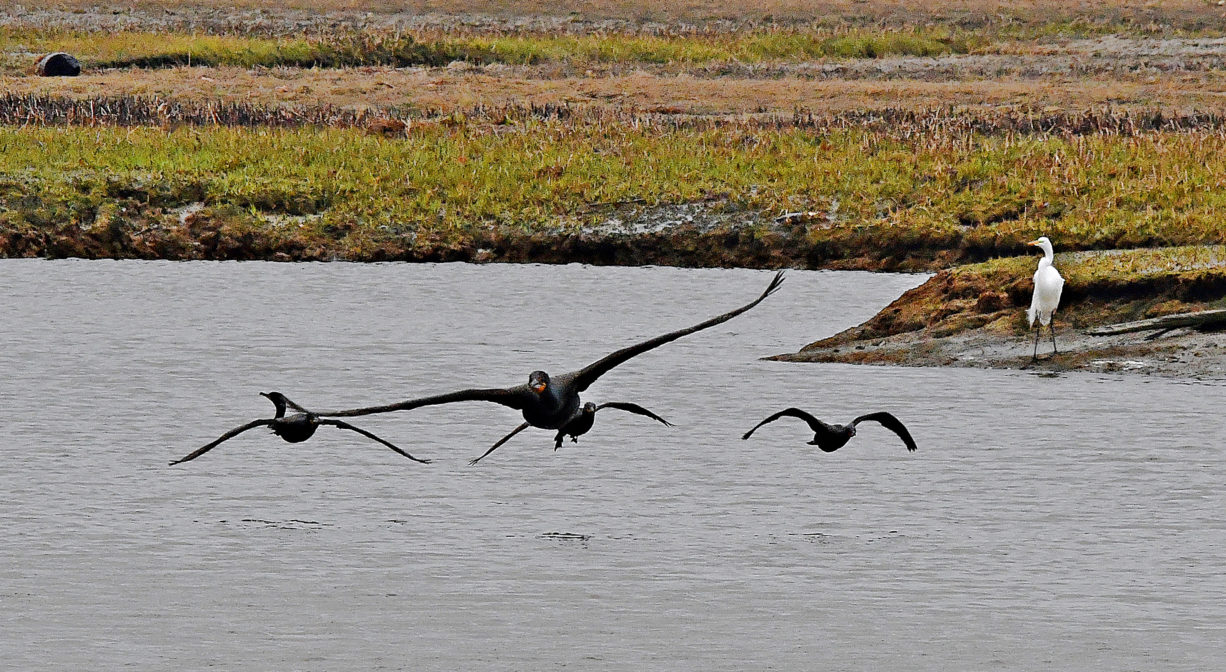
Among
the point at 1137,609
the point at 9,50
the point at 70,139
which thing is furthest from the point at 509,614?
the point at 9,50

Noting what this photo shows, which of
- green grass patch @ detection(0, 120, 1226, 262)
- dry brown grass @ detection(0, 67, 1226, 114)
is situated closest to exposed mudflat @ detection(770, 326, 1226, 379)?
green grass patch @ detection(0, 120, 1226, 262)

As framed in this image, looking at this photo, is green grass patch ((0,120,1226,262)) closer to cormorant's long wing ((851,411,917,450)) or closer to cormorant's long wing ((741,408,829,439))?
cormorant's long wing ((851,411,917,450))

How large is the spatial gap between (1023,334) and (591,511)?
7440mm

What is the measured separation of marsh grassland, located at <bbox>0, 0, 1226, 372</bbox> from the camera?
88.4ft

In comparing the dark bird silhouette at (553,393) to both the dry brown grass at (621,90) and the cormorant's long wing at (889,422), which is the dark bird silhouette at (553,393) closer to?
the cormorant's long wing at (889,422)

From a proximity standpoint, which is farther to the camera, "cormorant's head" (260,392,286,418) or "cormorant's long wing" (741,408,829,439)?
"cormorant's long wing" (741,408,829,439)

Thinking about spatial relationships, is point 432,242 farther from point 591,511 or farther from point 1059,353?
point 591,511

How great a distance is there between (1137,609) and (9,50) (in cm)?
4594

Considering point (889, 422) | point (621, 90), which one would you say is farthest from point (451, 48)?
point (889, 422)

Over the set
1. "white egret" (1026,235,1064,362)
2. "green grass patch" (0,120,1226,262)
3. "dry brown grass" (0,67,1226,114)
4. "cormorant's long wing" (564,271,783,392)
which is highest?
"cormorant's long wing" (564,271,783,392)

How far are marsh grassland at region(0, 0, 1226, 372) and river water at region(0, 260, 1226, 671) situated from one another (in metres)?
3.04

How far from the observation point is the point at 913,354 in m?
20.6

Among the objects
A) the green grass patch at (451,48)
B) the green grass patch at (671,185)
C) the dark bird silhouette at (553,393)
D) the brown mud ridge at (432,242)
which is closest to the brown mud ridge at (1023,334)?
the green grass patch at (671,185)

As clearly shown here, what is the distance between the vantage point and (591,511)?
14.5 meters
